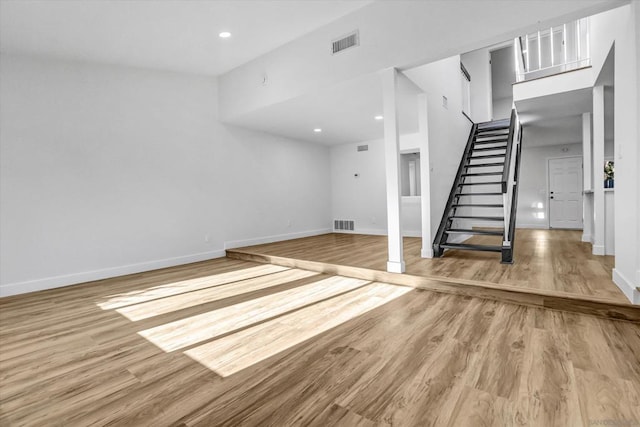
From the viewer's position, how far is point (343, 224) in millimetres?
8258

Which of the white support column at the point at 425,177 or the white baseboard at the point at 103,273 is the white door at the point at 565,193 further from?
the white baseboard at the point at 103,273

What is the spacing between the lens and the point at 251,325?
263cm

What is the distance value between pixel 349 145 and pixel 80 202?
5.68m

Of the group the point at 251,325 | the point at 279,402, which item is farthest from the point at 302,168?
the point at 279,402

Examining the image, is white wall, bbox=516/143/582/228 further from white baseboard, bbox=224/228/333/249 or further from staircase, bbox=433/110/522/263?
white baseboard, bbox=224/228/333/249

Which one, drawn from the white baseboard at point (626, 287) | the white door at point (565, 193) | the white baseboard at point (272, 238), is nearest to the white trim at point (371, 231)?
the white baseboard at point (272, 238)

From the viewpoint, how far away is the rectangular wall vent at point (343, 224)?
8.11 m

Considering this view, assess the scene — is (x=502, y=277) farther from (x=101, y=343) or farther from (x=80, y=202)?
(x=80, y=202)

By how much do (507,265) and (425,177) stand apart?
5.01 feet

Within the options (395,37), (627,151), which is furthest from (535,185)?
(395,37)

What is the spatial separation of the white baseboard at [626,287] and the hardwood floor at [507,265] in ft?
0.14

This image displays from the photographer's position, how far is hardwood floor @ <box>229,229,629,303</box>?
3039 millimetres

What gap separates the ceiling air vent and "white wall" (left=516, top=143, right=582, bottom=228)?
20.8ft

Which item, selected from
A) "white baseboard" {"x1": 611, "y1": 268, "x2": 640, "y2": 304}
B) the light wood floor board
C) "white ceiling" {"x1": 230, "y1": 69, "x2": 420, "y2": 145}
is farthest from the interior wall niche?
"white baseboard" {"x1": 611, "y1": 268, "x2": 640, "y2": 304}
